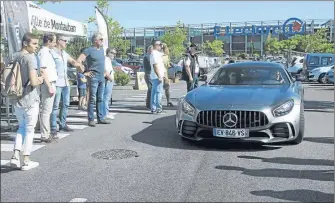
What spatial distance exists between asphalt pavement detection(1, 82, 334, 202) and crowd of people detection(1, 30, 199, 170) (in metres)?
0.22

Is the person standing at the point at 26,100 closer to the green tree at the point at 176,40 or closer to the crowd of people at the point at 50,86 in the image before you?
the crowd of people at the point at 50,86

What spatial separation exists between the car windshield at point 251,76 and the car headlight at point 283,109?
77cm

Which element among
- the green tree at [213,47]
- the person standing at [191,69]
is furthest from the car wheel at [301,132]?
the green tree at [213,47]

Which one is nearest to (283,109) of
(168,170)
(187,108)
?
(187,108)

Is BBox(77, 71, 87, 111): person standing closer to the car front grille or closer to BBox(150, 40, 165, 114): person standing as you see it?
BBox(150, 40, 165, 114): person standing

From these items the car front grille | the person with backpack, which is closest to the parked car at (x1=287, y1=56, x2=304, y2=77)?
the car front grille

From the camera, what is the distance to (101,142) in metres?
5.89

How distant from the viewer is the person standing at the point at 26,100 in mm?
2024

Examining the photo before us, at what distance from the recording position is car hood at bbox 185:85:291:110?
17.2 ft

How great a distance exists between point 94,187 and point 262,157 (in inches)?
96.8

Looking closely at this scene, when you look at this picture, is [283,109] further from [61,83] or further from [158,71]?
[158,71]

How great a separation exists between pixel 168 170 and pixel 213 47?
44889mm

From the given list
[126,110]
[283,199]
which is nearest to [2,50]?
[283,199]

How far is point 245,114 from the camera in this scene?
16.9 feet
